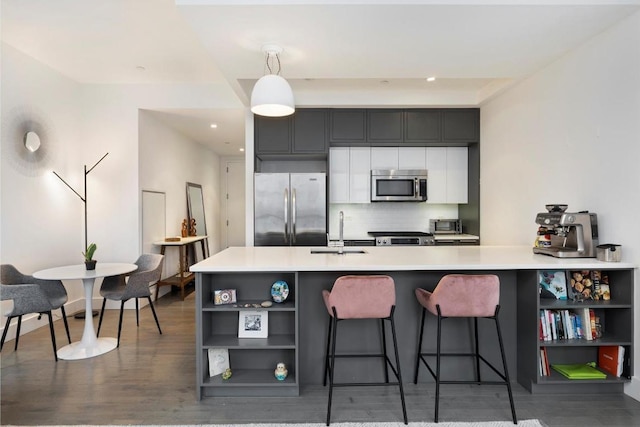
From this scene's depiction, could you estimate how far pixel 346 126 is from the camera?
15.1 feet

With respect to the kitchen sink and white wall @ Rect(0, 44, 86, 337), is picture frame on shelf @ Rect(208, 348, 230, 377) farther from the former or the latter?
white wall @ Rect(0, 44, 86, 337)

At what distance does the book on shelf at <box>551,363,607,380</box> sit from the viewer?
2.43 metres

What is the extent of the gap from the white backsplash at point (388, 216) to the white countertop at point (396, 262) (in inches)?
86.6

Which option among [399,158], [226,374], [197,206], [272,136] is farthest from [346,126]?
[197,206]

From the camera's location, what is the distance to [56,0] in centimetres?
267

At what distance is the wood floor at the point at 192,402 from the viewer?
7.18ft

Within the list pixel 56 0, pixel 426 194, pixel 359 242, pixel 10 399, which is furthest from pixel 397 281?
pixel 56 0

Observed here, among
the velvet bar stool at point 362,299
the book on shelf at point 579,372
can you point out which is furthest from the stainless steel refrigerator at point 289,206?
the book on shelf at point 579,372

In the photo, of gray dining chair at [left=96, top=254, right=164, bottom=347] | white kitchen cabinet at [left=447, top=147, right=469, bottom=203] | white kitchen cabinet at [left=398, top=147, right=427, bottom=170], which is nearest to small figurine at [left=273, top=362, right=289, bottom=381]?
gray dining chair at [left=96, top=254, right=164, bottom=347]

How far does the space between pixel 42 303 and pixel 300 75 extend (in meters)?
2.95

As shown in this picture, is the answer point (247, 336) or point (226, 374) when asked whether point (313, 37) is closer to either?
point (247, 336)

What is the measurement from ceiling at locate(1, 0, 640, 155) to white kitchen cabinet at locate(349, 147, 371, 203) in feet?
2.79

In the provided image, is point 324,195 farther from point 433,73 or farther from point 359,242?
point 433,73

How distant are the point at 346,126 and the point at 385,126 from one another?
510 millimetres
